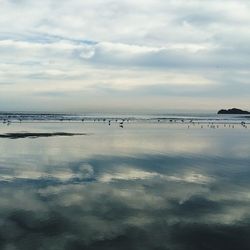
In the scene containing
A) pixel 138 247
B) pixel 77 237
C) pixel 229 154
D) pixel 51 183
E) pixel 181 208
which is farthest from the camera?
pixel 229 154

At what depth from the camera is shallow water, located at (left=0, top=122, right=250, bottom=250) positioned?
506 inches

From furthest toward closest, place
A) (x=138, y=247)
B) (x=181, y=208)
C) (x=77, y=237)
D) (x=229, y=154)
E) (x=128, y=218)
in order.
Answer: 1. (x=229, y=154)
2. (x=181, y=208)
3. (x=128, y=218)
4. (x=77, y=237)
5. (x=138, y=247)

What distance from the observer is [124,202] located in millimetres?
17297

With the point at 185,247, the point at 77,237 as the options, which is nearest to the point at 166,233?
the point at 185,247

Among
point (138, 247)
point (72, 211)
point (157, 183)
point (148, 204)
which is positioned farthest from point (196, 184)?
point (138, 247)

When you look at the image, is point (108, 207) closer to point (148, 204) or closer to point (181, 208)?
point (148, 204)

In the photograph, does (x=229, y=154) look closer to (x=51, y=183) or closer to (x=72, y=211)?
(x=51, y=183)

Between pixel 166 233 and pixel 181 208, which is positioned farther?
pixel 181 208

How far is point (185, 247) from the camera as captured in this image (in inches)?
484

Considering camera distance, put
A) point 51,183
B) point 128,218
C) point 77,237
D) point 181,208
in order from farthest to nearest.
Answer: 1. point 51,183
2. point 181,208
3. point 128,218
4. point 77,237

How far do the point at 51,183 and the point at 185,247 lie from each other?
10.0 metres

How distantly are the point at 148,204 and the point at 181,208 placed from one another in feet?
4.71

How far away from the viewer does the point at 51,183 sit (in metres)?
20.6

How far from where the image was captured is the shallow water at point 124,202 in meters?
12.8
